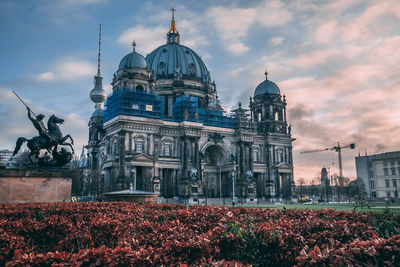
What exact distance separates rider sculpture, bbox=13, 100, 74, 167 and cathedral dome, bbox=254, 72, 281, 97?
62771 millimetres

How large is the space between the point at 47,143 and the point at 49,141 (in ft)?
0.65

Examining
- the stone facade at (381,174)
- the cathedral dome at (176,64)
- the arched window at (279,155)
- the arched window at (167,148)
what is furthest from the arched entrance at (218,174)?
the stone facade at (381,174)

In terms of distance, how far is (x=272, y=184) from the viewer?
2965 inches

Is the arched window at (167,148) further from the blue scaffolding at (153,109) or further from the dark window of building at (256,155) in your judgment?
the dark window of building at (256,155)

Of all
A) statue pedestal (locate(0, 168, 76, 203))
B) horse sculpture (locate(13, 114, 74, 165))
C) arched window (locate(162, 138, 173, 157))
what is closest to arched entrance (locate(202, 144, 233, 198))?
arched window (locate(162, 138, 173, 157))

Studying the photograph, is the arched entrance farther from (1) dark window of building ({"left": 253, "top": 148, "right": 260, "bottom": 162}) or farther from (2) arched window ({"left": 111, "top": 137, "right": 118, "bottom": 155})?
(2) arched window ({"left": 111, "top": 137, "right": 118, "bottom": 155})

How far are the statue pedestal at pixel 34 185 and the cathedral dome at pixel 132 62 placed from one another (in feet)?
146

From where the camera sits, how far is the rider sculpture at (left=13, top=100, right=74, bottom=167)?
2509 centimetres

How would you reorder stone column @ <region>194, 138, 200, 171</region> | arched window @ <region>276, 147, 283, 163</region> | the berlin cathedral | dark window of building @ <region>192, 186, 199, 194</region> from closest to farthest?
the berlin cathedral, dark window of building @ <region>192, 186, 199, 194</region>, stone column @ <region>194, 138, 200, 171</region>, arched window @ <region>276, 147, 283, 163</region>

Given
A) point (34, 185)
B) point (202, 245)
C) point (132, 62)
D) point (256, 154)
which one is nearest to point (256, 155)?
point (256, 154)

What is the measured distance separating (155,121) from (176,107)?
9945 mm

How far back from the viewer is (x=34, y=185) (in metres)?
24.1

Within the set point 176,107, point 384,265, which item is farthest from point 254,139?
point 384,265

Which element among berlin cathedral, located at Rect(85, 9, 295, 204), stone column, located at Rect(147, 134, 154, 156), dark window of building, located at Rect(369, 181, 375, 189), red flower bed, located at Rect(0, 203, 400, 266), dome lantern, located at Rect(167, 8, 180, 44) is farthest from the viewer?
dark window of building, located at Rect(369, 181, 375, 189)
